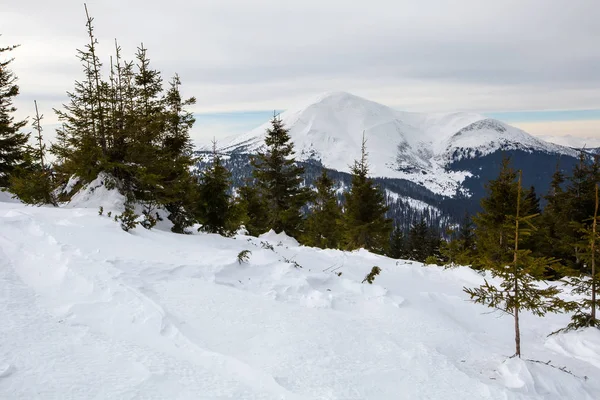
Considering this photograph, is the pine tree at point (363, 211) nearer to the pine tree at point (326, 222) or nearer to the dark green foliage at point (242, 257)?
the pine tree at point (326, 222)

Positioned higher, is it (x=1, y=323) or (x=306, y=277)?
(x=1, y=323)

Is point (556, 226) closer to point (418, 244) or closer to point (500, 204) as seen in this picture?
point (500, 204)

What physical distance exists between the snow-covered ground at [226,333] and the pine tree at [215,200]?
179 inches

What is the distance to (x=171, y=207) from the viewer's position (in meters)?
16.4

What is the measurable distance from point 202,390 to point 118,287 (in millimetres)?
3483

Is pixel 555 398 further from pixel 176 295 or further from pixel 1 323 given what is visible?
pixel 1 323

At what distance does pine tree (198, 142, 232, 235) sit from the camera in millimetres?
14828

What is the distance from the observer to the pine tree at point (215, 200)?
48.6 feet

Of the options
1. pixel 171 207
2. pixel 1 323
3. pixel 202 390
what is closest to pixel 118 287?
pixel 1 323

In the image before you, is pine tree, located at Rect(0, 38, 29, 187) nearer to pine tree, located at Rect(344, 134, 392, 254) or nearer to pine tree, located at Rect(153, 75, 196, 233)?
pine tree, located at Rect(153, 75, 196, 233)

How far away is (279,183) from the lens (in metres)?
28.2

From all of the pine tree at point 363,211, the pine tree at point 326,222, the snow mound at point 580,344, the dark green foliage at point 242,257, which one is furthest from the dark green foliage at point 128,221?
the pine tree at point 326,222

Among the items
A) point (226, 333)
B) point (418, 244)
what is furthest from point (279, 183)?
point (418, 244)

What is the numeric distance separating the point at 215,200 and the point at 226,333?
1013cm
